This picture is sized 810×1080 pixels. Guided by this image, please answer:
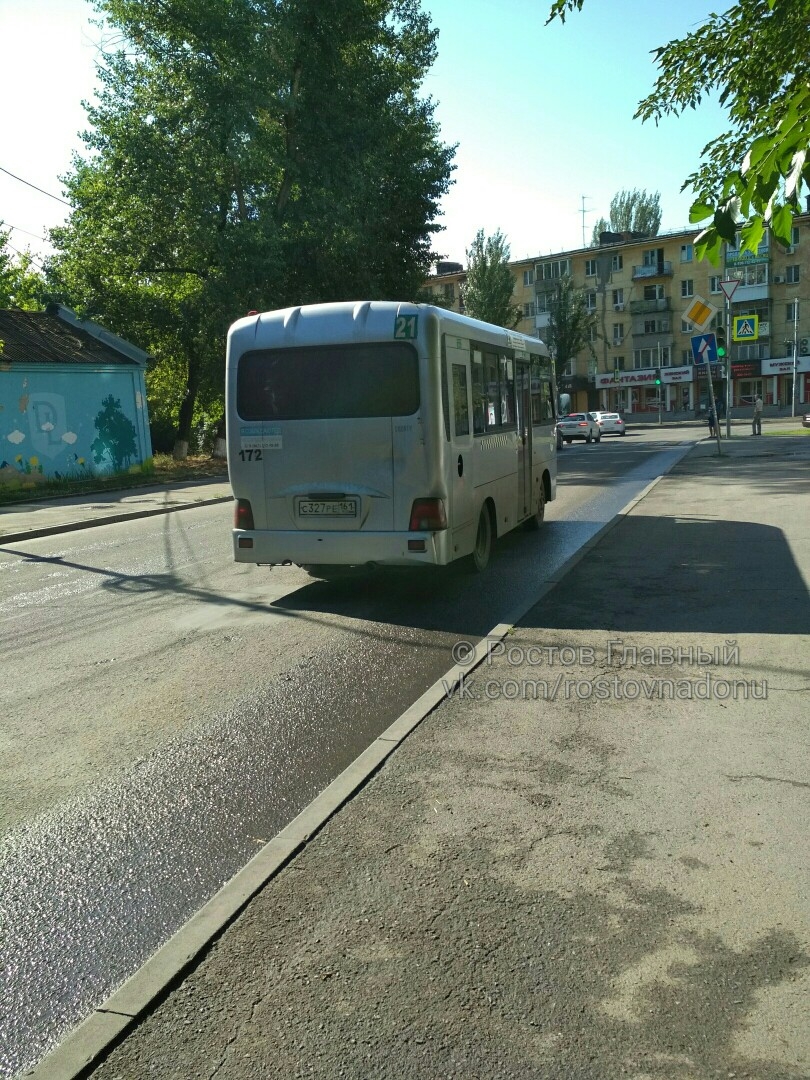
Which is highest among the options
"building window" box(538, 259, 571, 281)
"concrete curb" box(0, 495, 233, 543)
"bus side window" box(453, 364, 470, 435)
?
"building window" box(538, 259, 571, 281)

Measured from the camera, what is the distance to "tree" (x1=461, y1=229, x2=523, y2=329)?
65188 mm

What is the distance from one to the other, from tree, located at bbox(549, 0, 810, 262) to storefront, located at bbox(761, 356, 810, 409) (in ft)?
215

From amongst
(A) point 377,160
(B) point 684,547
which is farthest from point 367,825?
(A) point 377,160

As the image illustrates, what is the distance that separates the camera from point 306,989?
2906mm

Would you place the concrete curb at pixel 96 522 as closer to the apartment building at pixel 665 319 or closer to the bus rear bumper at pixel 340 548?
the bus rear bumper at pixel 340 548

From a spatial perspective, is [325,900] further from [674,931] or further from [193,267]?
[193,267]

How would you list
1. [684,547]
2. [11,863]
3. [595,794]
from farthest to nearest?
[684,547] < [595,794] < [11,863]

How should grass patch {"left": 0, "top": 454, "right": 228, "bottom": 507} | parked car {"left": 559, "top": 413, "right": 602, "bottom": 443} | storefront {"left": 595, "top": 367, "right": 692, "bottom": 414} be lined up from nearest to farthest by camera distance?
grass patch {"left": 0, "top": 454, "right": 228, "bottom": 507} → parked car {"left": 559, "top": 413, "right": 602, "bottom": 443} → storefront {"left": 595, "top": 367, "right": 692, "bottom": 414}

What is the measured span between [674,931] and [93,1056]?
69.5 inches

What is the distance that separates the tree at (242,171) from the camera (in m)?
29.8

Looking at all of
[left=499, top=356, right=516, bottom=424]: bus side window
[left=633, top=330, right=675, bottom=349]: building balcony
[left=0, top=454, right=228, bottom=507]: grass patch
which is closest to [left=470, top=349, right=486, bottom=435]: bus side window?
[left=499, top=356, right=516, bottom=424]: bus side window

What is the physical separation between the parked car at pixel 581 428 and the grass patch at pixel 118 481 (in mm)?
19164

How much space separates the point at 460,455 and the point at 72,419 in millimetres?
21544

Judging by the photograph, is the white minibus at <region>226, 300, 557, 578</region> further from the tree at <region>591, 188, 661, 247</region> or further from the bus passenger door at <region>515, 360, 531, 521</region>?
the tree at <region>591, 188, 661, 247</region>
